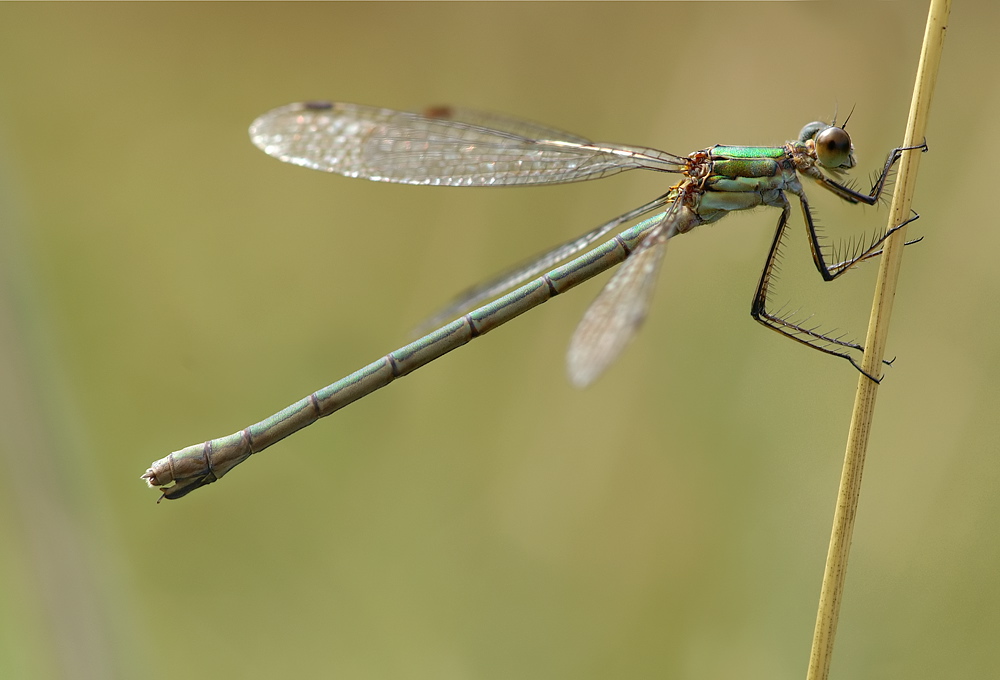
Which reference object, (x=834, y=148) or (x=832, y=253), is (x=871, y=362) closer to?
(x=832, y=253)

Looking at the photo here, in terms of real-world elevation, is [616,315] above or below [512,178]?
below

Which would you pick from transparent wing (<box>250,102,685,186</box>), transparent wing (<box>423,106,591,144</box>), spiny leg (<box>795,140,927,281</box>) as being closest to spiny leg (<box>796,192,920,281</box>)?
spiny leg (<box>795,140,927,281</box>)

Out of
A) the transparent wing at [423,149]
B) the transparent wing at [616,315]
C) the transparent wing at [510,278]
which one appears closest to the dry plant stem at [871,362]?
the transparent wing at [616,315]

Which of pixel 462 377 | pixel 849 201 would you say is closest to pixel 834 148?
pixel 849 201

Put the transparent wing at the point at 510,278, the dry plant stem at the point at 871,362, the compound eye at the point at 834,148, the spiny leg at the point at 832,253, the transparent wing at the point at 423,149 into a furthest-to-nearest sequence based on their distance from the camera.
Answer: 1. the transparent wing at the point at 423,149
2. the transparent wing at the point at 510,278
3. the compound eye at the point at 834,148
4. the spiny leg at the point at 832,253
5. the dry plant stem at the point at 871,362

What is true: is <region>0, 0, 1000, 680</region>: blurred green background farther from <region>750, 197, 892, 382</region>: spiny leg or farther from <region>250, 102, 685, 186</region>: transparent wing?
<region>250, 102, 685, 186</region>: transparent wing

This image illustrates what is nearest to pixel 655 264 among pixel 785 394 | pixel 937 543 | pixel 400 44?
pixel 785 394

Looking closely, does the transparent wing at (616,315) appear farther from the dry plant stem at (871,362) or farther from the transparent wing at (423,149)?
the transparent wing at (423,149)
